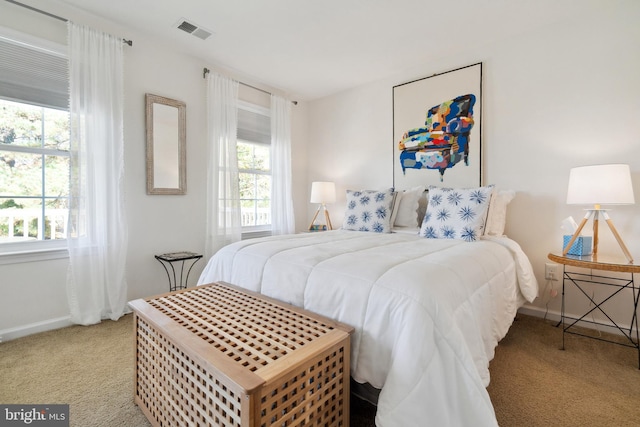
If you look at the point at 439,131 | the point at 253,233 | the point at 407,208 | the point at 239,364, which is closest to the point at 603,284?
the point at 407,208

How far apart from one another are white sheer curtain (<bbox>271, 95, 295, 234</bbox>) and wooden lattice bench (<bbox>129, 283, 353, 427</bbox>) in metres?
2.40

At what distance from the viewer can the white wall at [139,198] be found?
7.07 feet

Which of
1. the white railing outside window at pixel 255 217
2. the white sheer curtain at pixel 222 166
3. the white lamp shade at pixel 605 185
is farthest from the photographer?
the white railing outside window at pixel 255 217

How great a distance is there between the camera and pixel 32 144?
226cm

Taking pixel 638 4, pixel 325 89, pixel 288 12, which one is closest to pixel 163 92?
pixel 288 12

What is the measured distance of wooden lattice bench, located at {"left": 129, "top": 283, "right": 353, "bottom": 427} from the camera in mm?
902

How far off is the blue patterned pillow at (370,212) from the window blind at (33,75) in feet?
8.38

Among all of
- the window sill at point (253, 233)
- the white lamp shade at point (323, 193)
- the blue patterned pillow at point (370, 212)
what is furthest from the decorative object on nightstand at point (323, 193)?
the blue patterned pillow at point (370, 212)

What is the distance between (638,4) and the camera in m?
2.19

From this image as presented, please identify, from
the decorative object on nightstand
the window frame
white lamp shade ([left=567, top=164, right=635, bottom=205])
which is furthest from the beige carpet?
the decorative object on nightstand

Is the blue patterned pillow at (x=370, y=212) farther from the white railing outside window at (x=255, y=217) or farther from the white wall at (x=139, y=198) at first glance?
the white wall at (x=139, y=198)

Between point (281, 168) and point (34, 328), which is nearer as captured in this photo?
point (34, 328)

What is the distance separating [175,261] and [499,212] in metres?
3.00

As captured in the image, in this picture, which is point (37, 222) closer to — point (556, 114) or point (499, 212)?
point (499, 212)
